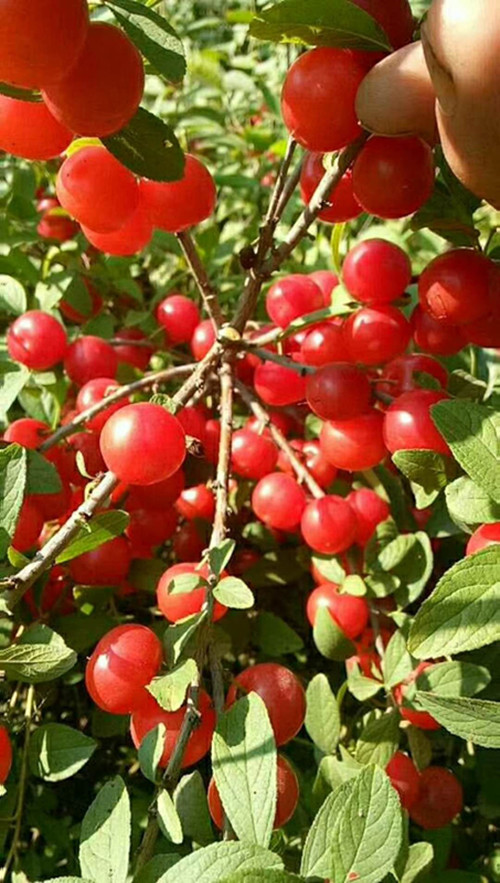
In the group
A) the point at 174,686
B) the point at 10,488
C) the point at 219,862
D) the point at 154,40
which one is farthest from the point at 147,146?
the point at 219,862

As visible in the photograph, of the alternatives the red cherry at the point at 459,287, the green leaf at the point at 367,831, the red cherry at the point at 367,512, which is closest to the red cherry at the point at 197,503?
the red cherry at the point at 367,512

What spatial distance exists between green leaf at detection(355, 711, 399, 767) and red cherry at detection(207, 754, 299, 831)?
0.14 meters

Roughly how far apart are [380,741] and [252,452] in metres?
0.37

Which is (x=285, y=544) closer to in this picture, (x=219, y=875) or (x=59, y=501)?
(x=59, y=501)

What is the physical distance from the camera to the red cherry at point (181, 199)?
81 cm

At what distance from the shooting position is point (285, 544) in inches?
44.9

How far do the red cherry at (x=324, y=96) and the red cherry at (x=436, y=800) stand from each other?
0.62 meters

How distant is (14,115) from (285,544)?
0.65 meters

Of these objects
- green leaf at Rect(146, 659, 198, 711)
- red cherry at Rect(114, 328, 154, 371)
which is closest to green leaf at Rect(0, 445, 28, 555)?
green leaf at Rect(146, 659, 198, 711)

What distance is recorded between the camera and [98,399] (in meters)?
1.00

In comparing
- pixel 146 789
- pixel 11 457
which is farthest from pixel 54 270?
pixel 146 789

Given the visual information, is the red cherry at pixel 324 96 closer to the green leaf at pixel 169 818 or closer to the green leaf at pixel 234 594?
the green leaf at pixel 234 594

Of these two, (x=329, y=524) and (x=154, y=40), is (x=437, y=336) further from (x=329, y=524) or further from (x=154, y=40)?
(x=154, y=40)

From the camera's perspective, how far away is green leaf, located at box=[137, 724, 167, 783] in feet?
2.16
